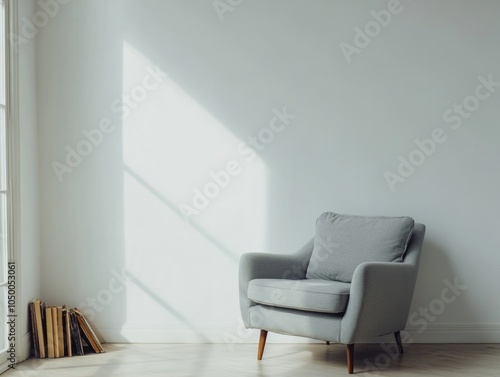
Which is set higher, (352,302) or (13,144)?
(13,144)

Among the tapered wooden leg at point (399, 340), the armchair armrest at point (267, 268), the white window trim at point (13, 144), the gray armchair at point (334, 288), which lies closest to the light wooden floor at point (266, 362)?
the tapered wooden leg at point (399, 340)

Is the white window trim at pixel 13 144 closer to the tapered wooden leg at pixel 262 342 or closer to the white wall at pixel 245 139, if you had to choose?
the white wall at pixel 245 139

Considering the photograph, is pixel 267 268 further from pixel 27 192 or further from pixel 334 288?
pixel 27 192

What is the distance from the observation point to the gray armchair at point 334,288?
11.5 ft

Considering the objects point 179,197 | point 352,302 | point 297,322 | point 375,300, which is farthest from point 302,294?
point 179,197

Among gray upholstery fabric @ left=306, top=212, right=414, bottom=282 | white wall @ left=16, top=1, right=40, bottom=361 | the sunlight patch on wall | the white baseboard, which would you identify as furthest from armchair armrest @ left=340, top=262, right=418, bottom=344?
white wall @ left=16, top=1, right=40, bottom=361

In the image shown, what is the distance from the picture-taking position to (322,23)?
4465 millimetres

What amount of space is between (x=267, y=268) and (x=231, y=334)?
68 centimetres


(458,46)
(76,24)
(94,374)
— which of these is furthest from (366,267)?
(76,24)

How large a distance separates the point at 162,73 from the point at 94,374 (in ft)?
6.57

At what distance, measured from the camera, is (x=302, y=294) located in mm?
3611

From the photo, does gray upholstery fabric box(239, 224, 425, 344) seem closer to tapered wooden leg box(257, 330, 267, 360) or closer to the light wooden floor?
tapered wooden leg box(257, 330, 267, 360)

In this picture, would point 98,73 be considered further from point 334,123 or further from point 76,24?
point 334,123

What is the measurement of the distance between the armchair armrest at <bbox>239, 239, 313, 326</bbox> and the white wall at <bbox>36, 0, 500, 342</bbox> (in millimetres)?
291
